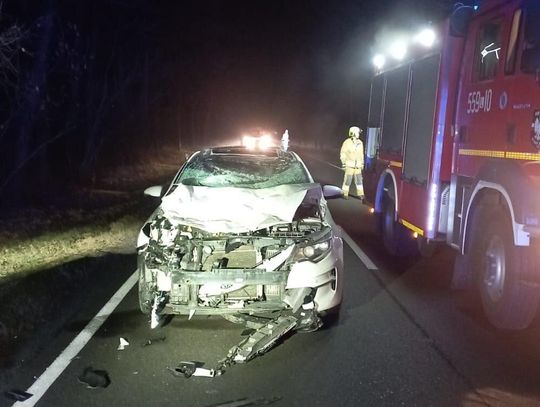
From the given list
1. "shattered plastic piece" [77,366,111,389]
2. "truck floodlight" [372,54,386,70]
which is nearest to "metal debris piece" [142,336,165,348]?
"shattered plastic piece" [77,366,111,389]

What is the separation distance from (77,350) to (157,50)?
2386 cm

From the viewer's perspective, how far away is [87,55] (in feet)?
56.2

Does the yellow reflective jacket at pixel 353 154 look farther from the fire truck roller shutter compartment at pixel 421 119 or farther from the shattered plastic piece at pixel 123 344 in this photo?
the shattered plastic piece at pixel 123 344

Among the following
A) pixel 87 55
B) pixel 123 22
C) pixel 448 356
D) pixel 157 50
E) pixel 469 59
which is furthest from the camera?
pixel 157 50

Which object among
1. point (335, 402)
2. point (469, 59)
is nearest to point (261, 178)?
point (469, 59)

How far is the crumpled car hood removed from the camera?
551 cm

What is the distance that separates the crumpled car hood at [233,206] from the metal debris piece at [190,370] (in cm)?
118

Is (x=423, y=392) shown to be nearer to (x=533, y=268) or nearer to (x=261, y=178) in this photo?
(x=533, y=268)

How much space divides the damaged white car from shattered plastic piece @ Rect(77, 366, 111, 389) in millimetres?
730

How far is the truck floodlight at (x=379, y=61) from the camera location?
10739mm

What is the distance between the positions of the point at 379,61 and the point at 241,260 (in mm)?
6664

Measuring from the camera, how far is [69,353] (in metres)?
5.10

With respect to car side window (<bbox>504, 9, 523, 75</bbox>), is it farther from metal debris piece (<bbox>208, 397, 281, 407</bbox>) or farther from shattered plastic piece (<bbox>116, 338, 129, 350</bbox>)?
shattered plastic piece (<bbox>116, 338, 129, 350</bbox>)

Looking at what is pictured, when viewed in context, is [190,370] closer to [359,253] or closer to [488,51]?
[488,51]
